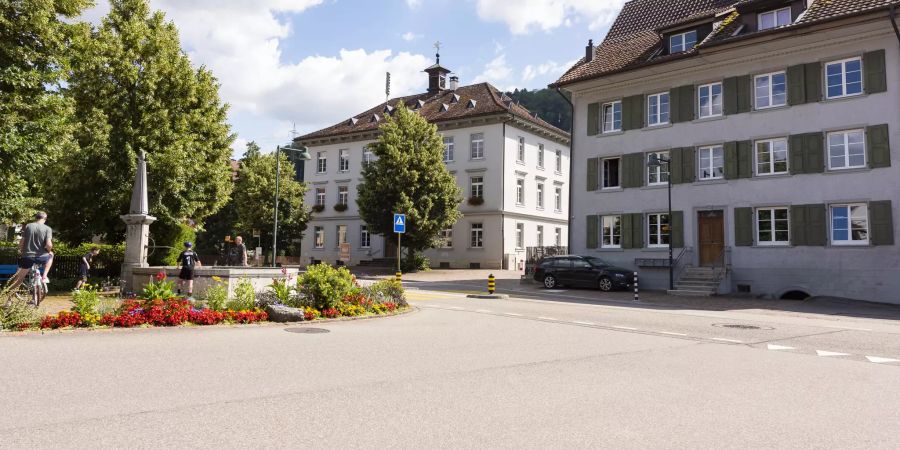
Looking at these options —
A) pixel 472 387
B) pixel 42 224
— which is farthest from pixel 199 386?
pixel 42 224

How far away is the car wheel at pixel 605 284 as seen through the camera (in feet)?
82.5

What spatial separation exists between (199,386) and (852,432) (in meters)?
6.17

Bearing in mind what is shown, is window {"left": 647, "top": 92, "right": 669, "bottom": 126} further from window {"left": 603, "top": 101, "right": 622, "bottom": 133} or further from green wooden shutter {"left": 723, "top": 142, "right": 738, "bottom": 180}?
green wooden shutter {"left": 723, "top": 142, "right": 738, "bottom": 180}

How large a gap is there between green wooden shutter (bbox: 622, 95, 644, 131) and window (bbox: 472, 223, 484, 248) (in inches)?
654

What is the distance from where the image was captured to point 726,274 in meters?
24.2

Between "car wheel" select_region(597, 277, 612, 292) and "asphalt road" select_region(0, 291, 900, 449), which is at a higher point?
"car wheel" select_region(597, 277, 612, 292)

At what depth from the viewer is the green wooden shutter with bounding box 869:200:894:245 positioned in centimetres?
2106

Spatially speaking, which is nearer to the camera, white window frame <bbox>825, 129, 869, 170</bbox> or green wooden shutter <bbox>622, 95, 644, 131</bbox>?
white window frame <bbox>825, 129, 869, 170</bbox>

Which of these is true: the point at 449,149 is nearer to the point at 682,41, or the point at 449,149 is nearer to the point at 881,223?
the point at 682,41

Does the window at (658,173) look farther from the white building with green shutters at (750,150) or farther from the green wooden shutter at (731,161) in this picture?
the green wooden shutter at (731,161)

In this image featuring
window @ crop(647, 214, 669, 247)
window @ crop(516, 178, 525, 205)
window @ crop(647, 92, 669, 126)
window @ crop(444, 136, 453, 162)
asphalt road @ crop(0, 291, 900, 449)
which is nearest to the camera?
asphalt road @ crop(0, 291, 900, 449)

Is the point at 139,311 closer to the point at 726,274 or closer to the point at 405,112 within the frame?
the point at 726,274

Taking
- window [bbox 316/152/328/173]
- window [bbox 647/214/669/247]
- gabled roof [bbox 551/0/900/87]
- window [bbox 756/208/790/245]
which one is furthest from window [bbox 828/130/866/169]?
window [bbox 316/152/328/173]

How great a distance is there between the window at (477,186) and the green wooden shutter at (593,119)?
48.2ft
